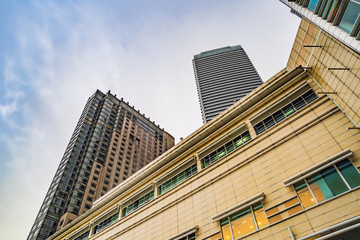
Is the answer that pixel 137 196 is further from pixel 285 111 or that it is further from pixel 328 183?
pixel 328 183

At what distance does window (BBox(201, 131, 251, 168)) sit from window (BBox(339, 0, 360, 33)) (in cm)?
1066

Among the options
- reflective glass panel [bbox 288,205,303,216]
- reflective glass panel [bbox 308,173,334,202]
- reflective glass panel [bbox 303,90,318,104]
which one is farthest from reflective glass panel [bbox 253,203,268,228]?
reflective glass panel [bbox 303,90,318,104]

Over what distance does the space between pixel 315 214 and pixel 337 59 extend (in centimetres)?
997

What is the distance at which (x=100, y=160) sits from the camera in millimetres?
84562

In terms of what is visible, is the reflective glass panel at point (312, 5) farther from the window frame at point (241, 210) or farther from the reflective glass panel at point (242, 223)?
the reflective glass panel at point (242, 223)

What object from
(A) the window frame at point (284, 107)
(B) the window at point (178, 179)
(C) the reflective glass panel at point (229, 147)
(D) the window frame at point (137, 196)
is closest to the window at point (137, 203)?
(D) the window frame at point (137, 196)

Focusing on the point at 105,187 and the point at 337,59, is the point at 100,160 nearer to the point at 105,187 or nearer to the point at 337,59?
the point at 105,187

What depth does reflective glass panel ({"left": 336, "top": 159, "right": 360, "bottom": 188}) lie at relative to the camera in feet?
41.9

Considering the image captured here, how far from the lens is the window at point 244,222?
1566 cm

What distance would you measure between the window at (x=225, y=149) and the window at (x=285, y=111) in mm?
1328

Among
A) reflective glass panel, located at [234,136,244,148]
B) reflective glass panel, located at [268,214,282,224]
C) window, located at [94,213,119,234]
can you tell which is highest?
reflective glass panel, located at [234,136,244,148]

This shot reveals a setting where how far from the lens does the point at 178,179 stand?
25375mm

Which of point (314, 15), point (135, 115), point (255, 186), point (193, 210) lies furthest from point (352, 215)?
point (135, 115)

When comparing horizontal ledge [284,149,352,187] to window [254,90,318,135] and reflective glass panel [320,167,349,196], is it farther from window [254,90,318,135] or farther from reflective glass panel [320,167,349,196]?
window [254,90,318,135]
